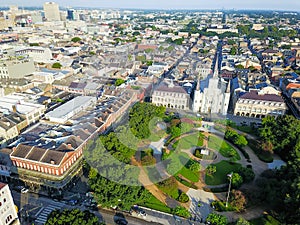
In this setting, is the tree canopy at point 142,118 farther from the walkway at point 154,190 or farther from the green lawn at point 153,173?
the walkway at point 154,190

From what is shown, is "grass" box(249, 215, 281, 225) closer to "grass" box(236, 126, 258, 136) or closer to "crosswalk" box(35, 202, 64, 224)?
"grass" box(236, 126, 258, 136)

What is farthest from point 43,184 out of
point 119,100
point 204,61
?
point 204,61

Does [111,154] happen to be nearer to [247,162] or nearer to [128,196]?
[128,196]

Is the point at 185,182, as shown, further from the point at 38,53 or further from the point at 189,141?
the point at 38,53

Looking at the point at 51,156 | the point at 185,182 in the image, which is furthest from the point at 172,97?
the point at 51,156

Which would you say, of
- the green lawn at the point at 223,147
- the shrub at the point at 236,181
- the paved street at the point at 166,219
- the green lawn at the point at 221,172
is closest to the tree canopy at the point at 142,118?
the green lawn at the point at 223,147

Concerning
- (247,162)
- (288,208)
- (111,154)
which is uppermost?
(111,154)
